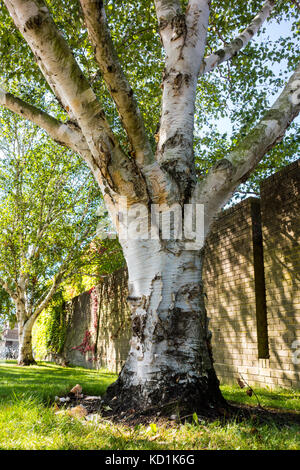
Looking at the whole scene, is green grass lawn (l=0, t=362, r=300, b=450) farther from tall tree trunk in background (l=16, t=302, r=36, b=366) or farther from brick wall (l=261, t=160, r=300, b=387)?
tall tree trunk in background (l=16, t=302, r=36, b=366)

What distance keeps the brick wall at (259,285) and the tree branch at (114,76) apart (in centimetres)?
276

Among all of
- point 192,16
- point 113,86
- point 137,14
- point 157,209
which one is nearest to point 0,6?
point 137,14

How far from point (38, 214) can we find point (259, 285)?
Result: 8.40 meters

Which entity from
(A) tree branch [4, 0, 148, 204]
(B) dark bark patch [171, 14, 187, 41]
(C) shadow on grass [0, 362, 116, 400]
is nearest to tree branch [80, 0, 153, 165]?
(A) tree branch [4, 0, 148, 204]

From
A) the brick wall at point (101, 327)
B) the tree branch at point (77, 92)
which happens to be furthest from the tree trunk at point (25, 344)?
the tree branch at point (77, 92)

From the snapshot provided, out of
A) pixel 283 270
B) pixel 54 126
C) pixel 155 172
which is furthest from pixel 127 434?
pixel 283 270

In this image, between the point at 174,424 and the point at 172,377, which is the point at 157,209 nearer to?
the point at 172,377

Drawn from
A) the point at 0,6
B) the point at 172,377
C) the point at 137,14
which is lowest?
the point at 172,377

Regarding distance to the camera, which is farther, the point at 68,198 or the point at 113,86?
the point at 68,198

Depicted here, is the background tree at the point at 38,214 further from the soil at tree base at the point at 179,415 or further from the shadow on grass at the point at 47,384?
the soil at tree base at the point at 179,415

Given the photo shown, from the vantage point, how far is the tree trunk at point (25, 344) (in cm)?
1181

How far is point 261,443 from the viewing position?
6.46 feet

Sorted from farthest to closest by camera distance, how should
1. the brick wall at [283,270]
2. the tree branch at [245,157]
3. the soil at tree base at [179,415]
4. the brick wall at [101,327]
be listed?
the brick wall at [101,327] < the brick wall at [283,270] < the tree branch at [245,157] < the soil at tree base at [179,415]
